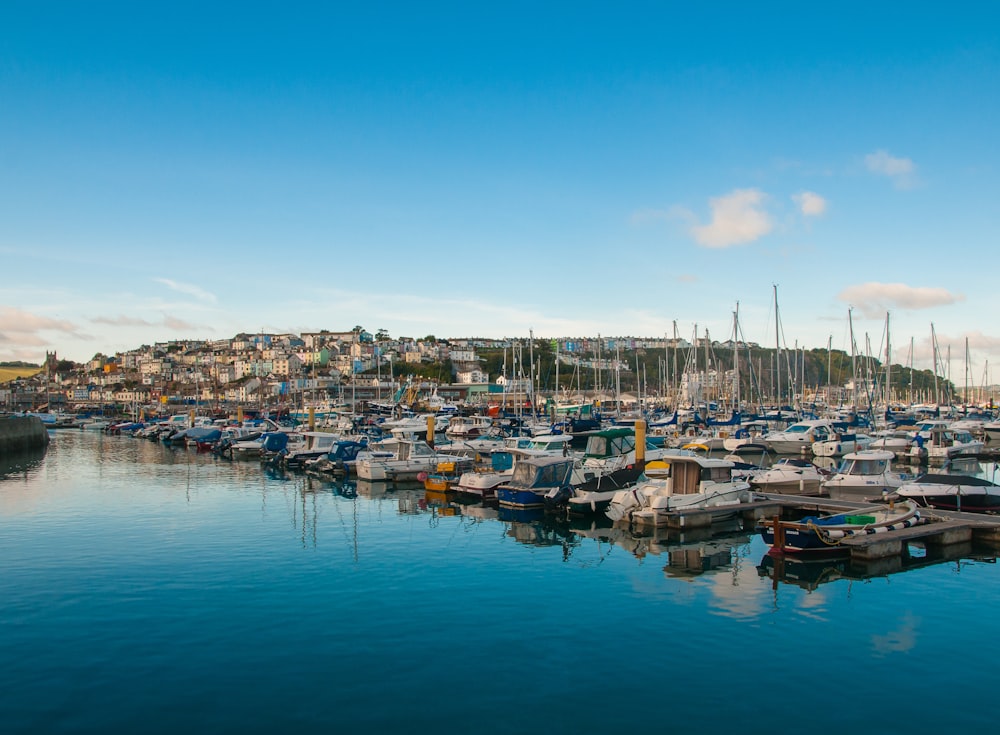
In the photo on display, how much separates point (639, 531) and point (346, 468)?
2308 cm

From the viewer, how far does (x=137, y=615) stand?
1706 cm

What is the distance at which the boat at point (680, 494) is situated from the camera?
27.6 m

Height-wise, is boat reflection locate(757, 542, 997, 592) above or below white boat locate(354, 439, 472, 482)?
below

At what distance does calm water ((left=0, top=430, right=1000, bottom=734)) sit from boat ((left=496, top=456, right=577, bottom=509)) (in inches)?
148

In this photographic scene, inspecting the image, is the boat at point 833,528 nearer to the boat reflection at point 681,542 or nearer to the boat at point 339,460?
the boat reflection at point 681,542

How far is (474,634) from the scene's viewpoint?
51.9ft

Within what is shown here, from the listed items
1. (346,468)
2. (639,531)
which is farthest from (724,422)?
(639,531)

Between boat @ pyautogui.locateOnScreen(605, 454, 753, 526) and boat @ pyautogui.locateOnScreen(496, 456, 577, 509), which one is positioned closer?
boat @ pyautogui.locateOnScreen(605, 454, 753, 526)

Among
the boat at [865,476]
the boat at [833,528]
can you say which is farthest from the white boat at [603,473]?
the boat at [865,476]

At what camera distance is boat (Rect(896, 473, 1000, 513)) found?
1112 inches

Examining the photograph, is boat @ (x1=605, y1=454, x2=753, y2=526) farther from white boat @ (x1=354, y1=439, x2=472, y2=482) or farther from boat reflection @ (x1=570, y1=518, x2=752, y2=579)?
white boat @ (x1=354, y1=439, x2=472, y2=482)

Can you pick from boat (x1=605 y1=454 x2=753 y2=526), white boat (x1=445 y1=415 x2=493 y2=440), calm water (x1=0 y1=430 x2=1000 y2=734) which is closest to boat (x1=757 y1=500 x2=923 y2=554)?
calm water (x1=0 y1=430 x2=1000 y2=734)

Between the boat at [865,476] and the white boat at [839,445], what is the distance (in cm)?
1924

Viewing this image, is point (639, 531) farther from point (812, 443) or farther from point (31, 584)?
point (812, 443)
